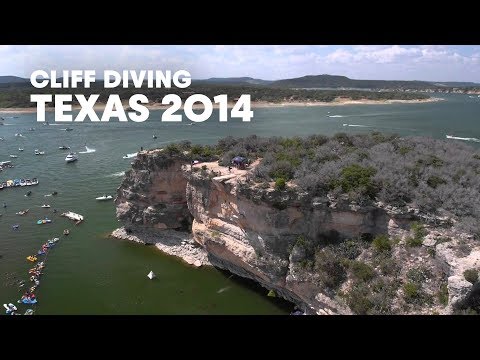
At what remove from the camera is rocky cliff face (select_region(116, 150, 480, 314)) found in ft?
56.5

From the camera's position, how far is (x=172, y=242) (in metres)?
30.1

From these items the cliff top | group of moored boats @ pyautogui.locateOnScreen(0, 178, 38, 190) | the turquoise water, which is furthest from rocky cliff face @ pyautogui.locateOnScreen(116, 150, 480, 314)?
group of moored boats @ pyautogui.locateOnScreen(0, 178, 38, 190)

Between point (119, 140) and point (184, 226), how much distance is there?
160 feet

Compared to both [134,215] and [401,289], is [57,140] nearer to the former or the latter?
[134,215]

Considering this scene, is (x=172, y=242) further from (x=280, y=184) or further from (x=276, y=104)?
(x=276, y=104)

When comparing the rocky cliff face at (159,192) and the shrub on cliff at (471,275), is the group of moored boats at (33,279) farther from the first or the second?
the shrub on cliff at (471,275)

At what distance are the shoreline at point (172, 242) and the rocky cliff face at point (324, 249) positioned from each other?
1.42 meters

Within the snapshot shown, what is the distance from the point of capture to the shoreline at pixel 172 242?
27938 millimetres

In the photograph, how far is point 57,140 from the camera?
249 ft

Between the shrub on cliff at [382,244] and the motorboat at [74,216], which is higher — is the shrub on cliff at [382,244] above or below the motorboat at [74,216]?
above

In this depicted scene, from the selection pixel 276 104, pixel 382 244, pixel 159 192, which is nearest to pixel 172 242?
pixel 159 192

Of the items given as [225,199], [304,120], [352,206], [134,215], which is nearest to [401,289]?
[352,206]

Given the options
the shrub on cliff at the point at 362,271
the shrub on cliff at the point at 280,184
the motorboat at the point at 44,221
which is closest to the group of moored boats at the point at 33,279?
the motorboat at the point at 44,221
